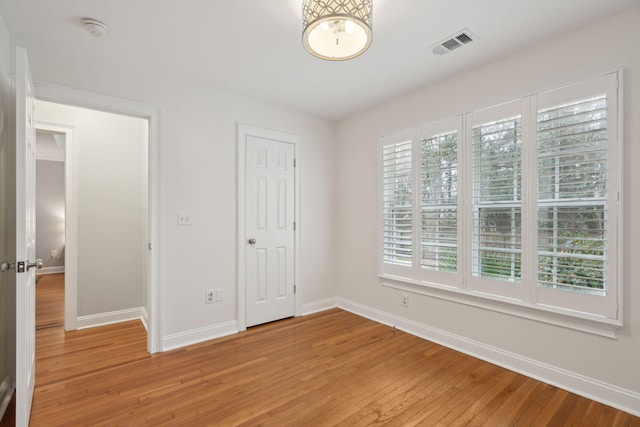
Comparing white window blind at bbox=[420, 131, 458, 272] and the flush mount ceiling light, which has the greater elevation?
the flush mount ceiling light

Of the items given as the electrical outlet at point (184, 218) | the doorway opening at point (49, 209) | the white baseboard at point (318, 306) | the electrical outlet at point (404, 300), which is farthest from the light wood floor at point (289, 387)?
the doorway opening at point (49, 209)

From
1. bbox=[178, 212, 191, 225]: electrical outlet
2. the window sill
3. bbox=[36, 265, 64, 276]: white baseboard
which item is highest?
bbox=[178, 212, 191, 225]: electrical outlet

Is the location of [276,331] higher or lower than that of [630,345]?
lower

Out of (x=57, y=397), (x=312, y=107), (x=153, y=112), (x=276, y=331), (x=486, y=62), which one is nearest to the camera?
(x=57, y=397)

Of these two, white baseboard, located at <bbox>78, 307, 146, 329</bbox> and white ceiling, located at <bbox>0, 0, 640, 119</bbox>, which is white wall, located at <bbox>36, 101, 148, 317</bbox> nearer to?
white baseboard, located at <bbox>78, 307, 146, 329</bbox>

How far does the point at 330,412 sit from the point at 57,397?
1.83 meters

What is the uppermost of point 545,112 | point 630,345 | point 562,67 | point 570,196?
point 562,67

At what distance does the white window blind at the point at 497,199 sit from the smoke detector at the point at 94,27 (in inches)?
116

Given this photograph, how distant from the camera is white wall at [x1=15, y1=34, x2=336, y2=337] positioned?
254 centimetres

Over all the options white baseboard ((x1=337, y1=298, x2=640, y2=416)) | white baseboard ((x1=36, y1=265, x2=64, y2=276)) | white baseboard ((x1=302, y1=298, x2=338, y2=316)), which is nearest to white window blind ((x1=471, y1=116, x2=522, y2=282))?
white baseboard ((x1=337, y1=298, x2=640, y2=416))

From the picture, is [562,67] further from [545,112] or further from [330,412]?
[330,412]

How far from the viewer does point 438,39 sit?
2.24 m

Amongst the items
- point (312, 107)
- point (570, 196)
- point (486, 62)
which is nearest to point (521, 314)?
point (570, 196)

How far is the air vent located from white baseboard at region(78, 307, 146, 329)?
160 inches
